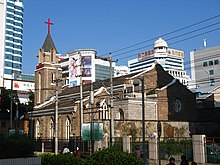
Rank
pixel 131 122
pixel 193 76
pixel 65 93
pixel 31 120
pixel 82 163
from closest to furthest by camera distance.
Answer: pixel 82 163 < pixel 131 122 < pixel 31 120 < pixel 65 93 < pixel 193 76

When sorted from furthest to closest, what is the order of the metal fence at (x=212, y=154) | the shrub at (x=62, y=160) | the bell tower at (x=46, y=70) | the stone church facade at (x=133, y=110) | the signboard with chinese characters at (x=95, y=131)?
the bell tower at (x=46, y=70) < the stone church facade at (x=133, y=110) < the signboard with chinese characters at (x=95, y=131) < the metal fence at (x=212, y=154) < the shrub at (x=62, y=160)

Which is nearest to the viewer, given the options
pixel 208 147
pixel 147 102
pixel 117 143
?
pixel 208 147

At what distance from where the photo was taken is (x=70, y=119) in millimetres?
50156

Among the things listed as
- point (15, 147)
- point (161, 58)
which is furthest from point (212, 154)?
point (161, 58)

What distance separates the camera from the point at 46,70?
67625 millimetres

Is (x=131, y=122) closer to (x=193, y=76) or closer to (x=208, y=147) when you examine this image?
(x=208, y=147)

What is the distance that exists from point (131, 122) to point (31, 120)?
85.8ft

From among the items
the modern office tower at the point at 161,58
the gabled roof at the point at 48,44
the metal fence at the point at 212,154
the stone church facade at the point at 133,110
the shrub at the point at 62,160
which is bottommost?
the metal fence at the point at 212,154

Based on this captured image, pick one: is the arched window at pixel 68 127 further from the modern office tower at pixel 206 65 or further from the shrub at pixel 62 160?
the modern office tower at pixel 206 65

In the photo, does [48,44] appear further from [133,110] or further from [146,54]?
[146,54]

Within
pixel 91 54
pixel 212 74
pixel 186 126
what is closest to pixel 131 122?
pixel 186 126

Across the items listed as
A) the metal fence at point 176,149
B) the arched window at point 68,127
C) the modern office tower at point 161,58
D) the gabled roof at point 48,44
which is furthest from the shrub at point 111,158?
the modern office tower at point 161,58

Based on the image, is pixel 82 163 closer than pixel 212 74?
Yes

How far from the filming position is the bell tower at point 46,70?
2662 inches
